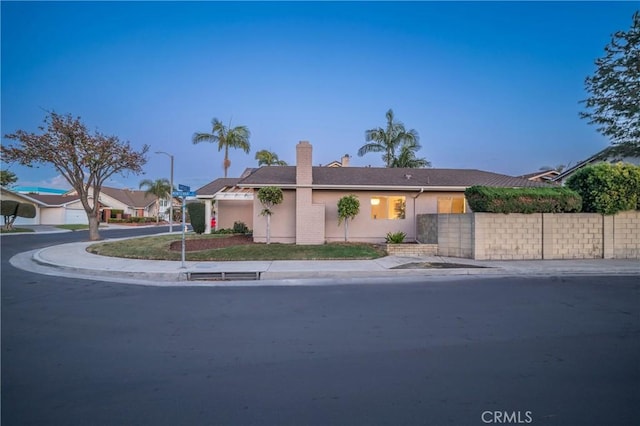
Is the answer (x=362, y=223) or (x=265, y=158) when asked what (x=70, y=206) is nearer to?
(x=265, y=158)

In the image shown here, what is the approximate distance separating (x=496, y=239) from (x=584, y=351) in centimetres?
994

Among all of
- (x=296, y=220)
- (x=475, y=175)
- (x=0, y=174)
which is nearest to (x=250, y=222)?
(x=296, y=220)

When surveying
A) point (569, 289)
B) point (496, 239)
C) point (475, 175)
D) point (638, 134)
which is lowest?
point (569, 289)

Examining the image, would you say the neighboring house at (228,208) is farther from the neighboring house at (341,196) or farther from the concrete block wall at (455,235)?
the concrete block wall at (455,235)

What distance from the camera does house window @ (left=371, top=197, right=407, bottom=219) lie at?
18.1 meters

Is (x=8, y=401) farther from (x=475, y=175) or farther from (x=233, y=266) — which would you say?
(x=475, y=175)

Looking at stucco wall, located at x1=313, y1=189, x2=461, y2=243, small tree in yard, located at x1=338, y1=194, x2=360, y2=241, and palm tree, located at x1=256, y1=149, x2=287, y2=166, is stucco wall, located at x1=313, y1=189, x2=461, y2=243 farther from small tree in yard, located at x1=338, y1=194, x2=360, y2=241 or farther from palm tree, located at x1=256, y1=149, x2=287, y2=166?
palm tree, located at x1=256, y1=149, x2=287, y2=166

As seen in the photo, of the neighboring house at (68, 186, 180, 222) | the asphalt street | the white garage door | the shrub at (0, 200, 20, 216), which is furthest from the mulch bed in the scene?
the neighboring house at (68, 186, 180, 222)

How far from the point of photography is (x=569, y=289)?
8.76 metres

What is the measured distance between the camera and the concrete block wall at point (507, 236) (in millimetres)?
13758

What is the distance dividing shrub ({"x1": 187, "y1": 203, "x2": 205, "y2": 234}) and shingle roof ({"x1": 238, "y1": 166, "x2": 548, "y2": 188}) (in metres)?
6.96

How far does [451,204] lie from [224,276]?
43.7 feet

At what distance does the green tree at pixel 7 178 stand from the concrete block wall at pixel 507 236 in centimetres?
5284

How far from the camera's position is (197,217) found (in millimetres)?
24266
